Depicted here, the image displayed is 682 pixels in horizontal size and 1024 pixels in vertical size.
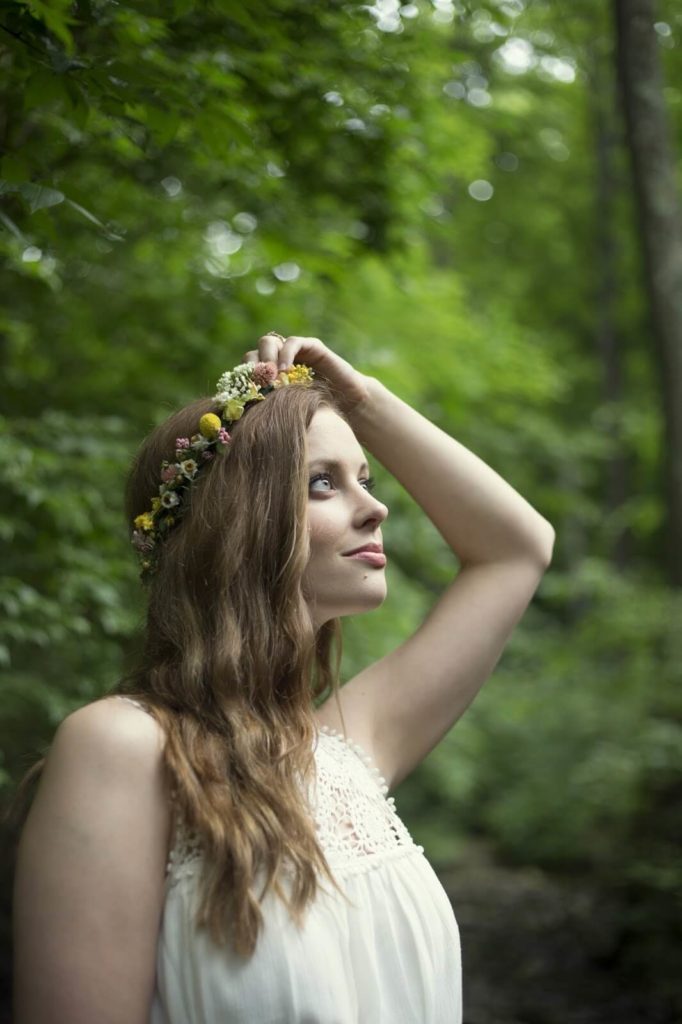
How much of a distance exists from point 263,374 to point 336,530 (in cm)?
37

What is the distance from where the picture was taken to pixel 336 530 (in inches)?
79.0

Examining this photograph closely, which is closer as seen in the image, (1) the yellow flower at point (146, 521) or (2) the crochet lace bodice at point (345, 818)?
(2) the crochet lace bodice at point (345, 818)

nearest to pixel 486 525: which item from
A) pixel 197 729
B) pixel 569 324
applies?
pixel 197 729

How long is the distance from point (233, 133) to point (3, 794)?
2688mm

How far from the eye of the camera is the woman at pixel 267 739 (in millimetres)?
1647

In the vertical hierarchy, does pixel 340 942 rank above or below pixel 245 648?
below

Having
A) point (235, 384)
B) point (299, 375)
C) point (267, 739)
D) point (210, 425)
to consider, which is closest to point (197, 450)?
point (210, 425)

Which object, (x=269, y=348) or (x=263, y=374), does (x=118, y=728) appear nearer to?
(x=263, y=374)

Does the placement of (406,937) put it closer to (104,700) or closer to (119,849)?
(119,849)

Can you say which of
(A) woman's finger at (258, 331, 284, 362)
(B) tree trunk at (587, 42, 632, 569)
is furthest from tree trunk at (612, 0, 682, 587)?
(B) tree trunk at (587, 42, 632, 569)

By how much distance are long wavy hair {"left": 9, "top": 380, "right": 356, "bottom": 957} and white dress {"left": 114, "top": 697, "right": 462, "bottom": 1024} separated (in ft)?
0.18

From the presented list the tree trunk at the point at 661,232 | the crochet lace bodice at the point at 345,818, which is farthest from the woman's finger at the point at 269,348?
the tree trunk at the point at 661,232

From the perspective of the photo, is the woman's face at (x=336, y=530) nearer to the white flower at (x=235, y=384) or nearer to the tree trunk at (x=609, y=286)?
the white flower at (x=235, y=384)

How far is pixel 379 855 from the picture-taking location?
193 centimetres
